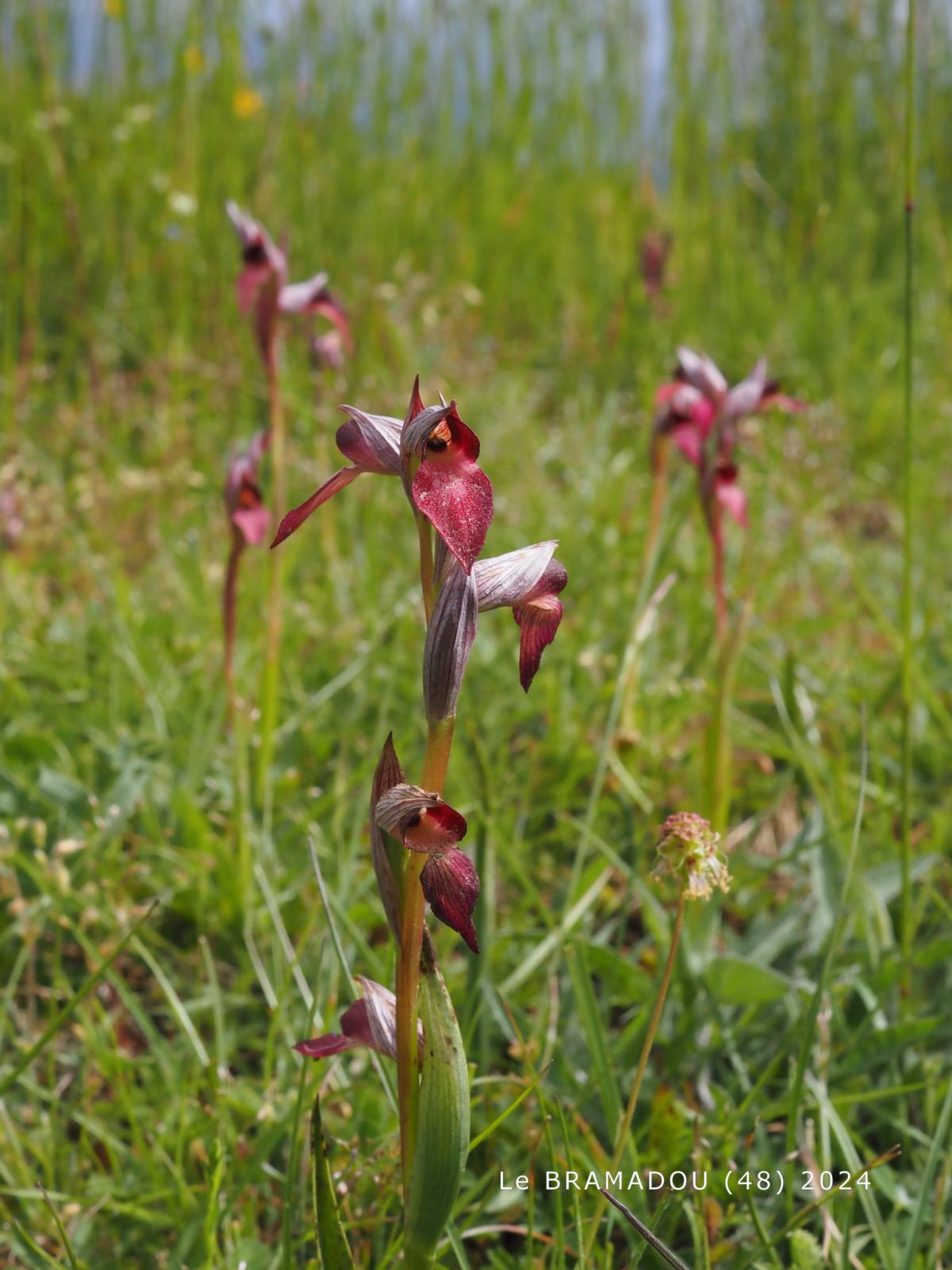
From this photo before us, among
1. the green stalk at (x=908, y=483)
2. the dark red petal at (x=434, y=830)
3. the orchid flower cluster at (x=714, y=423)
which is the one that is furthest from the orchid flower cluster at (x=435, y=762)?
the orchid flower cluster at (x=714, y=423)

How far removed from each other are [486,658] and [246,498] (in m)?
0.61

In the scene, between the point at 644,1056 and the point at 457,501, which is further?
the point at 644,1056

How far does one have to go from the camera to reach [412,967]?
0.67 meters

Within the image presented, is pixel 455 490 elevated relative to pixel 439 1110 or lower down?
elevated

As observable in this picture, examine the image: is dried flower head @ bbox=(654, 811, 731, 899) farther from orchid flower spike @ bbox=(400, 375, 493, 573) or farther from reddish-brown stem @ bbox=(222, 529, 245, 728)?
reddish-brown stem @ bbox=(222, 529, 245, 728)

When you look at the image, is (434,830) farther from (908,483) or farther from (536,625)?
(908,483)

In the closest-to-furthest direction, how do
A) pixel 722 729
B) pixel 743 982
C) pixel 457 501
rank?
pixel 457 501
pixel 743 982
pixel 722 729

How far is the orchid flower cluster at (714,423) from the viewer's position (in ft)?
4.75

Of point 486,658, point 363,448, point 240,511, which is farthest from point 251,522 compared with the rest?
point 363,448

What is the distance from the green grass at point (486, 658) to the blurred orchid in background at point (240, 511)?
0.22m

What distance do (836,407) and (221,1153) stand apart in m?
3.32

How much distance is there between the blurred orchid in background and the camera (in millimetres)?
1395

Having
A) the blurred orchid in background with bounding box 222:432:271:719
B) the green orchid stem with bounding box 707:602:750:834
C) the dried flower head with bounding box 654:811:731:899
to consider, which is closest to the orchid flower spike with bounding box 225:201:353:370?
the blurred orchid in background with bounding box 222:432:271:719

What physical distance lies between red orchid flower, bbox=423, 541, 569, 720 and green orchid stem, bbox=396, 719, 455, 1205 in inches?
0.9
